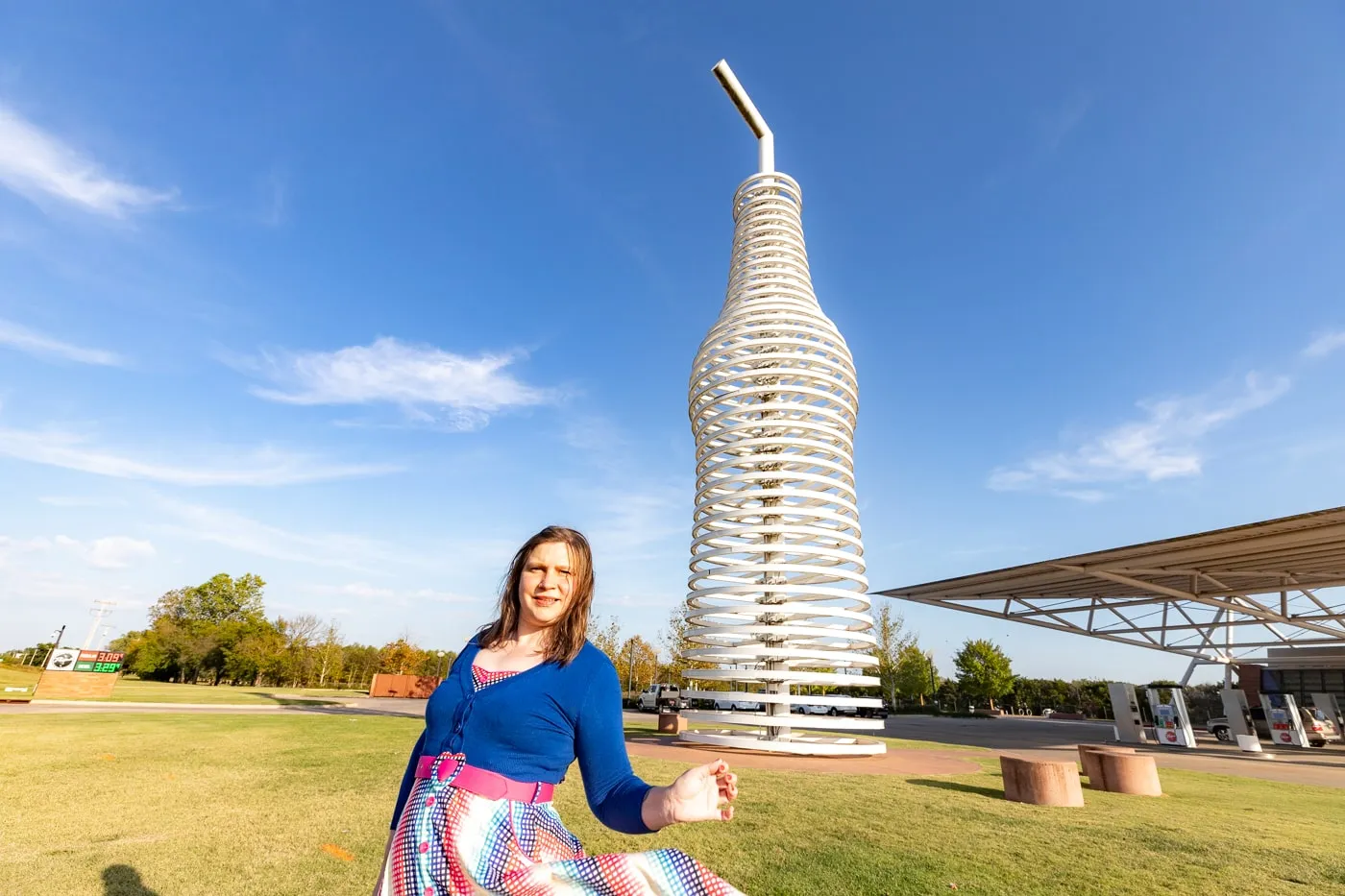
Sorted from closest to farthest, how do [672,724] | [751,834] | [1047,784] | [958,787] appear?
[751,834]
[1047,784]
[958,787]
[672,724]

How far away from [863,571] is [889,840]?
9.29m

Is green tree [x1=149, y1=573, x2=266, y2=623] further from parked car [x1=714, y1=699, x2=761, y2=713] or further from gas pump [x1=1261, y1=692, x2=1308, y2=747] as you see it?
gas pump [x1=1261, y1=692, x2=1308, y2=747]

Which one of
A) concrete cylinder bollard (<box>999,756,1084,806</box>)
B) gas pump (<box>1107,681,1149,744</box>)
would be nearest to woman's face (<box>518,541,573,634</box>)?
concrete cylinder bollard (<box>999,756,1084,806</box>)

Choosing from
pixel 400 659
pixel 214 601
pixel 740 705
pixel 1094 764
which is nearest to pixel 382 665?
pixel 400 659

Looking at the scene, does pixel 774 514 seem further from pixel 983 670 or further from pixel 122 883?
pixel 983 670

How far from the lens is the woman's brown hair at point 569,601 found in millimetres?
1954

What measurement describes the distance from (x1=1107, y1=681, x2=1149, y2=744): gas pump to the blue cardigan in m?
26.4

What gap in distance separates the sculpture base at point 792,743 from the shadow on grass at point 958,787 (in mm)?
3053

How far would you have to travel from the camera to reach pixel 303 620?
177 feet

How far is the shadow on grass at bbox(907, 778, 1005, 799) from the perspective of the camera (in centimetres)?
820

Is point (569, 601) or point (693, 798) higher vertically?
point (569, 601)

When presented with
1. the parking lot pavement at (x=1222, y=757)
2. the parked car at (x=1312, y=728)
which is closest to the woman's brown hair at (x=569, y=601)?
the parking lot pavement at (x=1222, y=757)

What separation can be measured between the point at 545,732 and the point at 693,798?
443 millimetres

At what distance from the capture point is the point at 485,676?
6.03 ft
